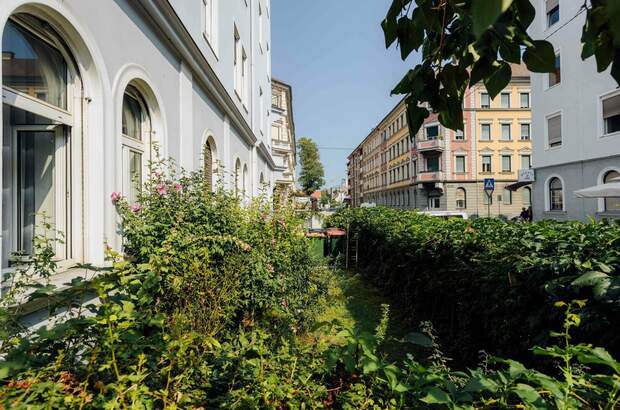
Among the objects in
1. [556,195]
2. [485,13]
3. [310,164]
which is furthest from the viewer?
[310,164]

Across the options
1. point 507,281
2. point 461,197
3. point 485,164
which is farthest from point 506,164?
point 507,281

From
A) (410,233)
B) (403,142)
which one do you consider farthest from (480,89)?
(410,233)

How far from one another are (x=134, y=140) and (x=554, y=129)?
22.1m

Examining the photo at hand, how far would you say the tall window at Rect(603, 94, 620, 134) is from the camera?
51.4 feet

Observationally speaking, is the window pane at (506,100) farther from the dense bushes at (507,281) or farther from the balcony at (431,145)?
the dense bushes at (507,281)

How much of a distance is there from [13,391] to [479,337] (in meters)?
3.87

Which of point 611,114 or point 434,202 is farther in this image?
point 434,202

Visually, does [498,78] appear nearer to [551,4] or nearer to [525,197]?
[551,4]

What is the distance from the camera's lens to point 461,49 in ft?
4.84

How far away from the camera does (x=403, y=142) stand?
1951 inches

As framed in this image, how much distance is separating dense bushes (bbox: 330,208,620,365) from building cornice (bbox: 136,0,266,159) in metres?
5.22

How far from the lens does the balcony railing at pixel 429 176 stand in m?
40.3

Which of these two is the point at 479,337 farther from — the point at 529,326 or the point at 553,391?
the point at 553,391

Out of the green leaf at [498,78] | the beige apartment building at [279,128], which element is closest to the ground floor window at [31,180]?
the green leaf at [498,78]
